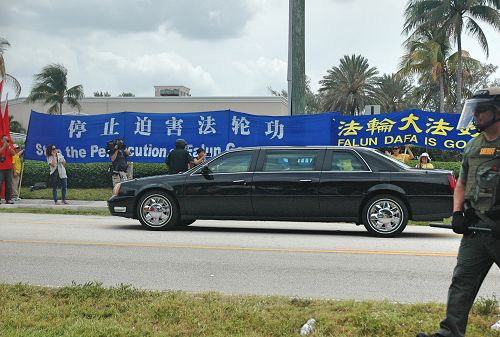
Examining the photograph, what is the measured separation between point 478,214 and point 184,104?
4192cm

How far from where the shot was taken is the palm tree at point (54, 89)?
44.5 meters

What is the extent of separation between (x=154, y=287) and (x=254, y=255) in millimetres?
2243

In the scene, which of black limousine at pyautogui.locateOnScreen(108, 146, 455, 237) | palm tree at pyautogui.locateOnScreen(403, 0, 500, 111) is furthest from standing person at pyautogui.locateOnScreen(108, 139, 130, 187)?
palm tree at pyautogui.locateOnScreen(403, 0, 500, 111)

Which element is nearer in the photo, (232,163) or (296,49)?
(232,163)

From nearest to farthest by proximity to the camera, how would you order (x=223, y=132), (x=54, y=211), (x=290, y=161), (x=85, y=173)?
(x=290, y=161), (x=54, y=211), (x=223, y=132), (x=85, y=173)

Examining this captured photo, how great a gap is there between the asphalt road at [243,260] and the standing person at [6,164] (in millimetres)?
5208

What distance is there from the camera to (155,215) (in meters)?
10.4

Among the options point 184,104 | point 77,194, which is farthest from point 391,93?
point 77,194

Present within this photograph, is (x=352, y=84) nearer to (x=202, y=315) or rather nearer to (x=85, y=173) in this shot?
(x=85, y=173)

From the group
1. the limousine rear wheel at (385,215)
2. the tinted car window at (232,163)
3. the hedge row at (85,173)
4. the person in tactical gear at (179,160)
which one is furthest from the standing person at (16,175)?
the limousine rear wheel at (385,215)

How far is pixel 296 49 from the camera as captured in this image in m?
16.1

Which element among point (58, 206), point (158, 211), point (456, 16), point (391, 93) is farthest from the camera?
point (391, 93)

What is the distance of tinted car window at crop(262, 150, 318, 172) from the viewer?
10094 millimetres

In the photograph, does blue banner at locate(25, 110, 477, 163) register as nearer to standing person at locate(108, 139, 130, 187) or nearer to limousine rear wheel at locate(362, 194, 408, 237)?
standing person at locate(108, 139, 130, 187)
